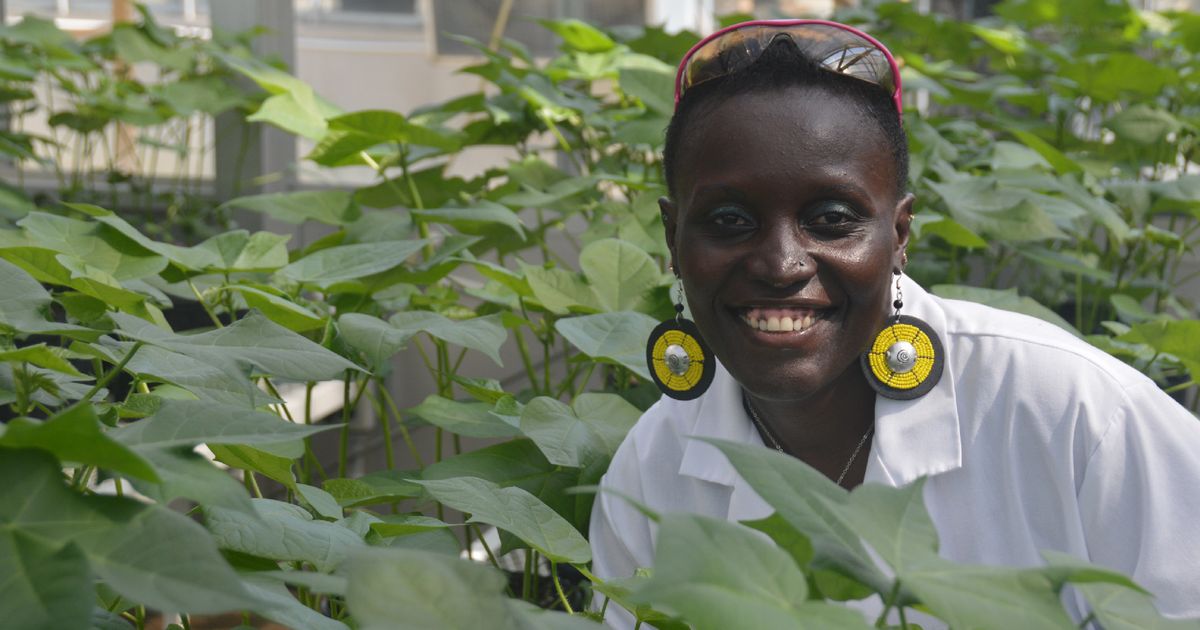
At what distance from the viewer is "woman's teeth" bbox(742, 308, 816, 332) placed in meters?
1.15

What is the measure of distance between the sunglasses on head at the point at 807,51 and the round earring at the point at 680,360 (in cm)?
23

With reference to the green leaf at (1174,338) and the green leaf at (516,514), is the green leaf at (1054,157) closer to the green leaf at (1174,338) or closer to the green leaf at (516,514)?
the green leaf at (1174,338)

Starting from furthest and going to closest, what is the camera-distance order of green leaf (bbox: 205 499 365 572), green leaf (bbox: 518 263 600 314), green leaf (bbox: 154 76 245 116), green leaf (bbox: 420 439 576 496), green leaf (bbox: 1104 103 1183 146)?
1. green leaf (bbox: 154 76 245 116)
2. green leaf (bbox: 1104 103 1183 146)
3. green leaf (bbox: 518 263 600 314)
4. green leaf (bbox: 420 439 576 496)
5. green leaf (bbox: 205 499 365 572)

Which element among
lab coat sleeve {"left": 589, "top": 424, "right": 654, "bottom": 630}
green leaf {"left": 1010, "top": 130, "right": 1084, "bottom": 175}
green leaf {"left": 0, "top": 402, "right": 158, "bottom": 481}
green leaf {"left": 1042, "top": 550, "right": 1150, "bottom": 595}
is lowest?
lab coat sleeve {"left": 589, "top": 424, "right": 654, "bottom": 630}

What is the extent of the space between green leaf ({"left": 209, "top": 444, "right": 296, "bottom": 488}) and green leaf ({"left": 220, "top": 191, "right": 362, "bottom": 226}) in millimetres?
820

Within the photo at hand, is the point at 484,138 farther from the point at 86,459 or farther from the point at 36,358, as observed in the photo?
the point at 86,459

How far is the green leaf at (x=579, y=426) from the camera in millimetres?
1146

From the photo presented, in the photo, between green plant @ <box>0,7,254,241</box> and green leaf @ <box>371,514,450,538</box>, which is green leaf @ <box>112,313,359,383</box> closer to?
green leaf @ <box>371,514,450,538</box>

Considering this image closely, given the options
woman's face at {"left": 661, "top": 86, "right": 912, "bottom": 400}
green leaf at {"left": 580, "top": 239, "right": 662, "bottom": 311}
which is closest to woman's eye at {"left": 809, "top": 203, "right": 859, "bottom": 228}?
woman's face at {"left": 661, "top": 86, "right": 912, "bottom": 400}

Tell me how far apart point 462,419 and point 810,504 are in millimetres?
727

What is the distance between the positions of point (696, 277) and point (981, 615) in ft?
2.42

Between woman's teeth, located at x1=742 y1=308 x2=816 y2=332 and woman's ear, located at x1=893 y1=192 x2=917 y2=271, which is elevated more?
woman's ear, located at x1=893 y1=192 x2=917 y2=271

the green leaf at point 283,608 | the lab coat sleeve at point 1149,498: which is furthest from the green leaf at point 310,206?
the green leaf at point 283,608

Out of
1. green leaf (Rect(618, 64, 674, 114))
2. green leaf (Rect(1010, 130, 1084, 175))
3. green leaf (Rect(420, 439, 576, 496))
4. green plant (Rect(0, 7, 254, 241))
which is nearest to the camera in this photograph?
green leaf (Rect(420, 439, 576, 496))
